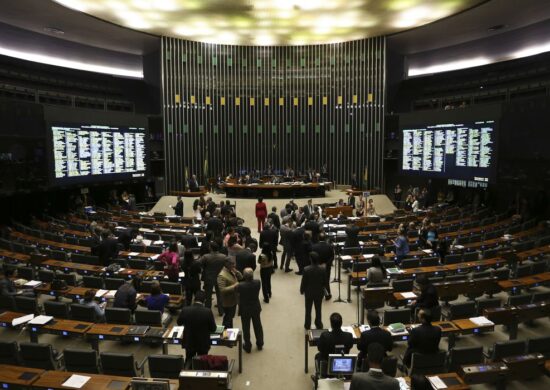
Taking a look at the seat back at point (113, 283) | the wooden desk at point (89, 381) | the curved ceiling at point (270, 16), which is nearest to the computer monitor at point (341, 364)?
the wooden desk at point (89, 381)

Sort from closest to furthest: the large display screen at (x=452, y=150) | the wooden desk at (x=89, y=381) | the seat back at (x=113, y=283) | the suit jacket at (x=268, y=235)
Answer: the wooden desk at (x=89, y=381), the seat back at (x=113, y=283), the suit jacket at (x=268, y=235), the large display screen at (x=452, y=150)

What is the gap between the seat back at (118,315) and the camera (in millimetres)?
6270

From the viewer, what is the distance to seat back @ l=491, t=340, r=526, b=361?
5258mm

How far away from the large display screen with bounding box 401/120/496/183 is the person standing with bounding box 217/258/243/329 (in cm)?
1297

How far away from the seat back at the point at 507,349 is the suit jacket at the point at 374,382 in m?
2.32

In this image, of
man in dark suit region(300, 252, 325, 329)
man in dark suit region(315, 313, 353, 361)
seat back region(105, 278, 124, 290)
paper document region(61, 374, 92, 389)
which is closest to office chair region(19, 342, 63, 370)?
paper document region(61, 374, 92, 389)

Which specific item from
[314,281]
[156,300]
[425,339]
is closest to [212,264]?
[156,300]

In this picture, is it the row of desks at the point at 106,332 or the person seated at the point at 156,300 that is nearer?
the row of desks at the point at 106,332

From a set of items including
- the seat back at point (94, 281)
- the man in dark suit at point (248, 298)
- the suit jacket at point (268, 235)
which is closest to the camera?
the man in dark suit at point (248, 298)

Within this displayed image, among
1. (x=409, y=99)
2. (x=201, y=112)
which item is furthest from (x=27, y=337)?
(x=409, y=99)

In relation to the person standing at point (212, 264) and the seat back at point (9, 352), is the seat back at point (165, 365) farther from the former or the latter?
the person standing at point (212, 264)

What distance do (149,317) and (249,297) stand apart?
1501 mm

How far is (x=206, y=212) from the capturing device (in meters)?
13.5

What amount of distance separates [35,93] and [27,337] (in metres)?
14.5
